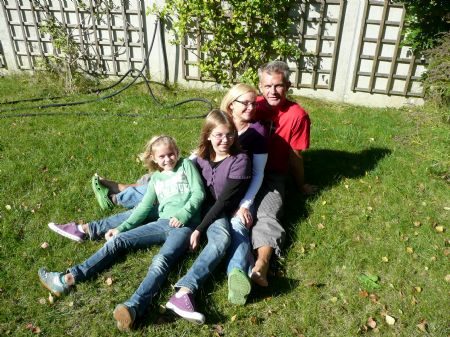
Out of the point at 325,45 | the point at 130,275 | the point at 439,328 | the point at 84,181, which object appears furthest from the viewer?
the point at 325,45

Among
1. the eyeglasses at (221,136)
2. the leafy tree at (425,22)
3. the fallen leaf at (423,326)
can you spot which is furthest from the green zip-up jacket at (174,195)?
the leafy tree at (425,22)

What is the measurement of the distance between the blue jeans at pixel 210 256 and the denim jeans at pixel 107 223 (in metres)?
0.64

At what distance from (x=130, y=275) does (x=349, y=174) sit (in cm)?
286

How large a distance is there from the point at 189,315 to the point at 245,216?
1.02 metres

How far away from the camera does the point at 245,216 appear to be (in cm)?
346

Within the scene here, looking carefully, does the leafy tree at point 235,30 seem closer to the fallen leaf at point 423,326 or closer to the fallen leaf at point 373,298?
the fallen leaf at point 373,298

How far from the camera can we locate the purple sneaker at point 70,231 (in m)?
3.56

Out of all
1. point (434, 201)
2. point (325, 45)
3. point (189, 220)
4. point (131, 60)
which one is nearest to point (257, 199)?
point (189, 220)

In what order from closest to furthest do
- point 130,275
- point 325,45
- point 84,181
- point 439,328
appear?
point 439,328 < point 130,275 < point 84,181 < point 325,45

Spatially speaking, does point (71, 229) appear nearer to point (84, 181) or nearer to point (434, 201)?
point (84, 181)

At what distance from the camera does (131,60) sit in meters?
7.79

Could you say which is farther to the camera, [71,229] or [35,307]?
[71,229]

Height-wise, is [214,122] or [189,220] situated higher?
[214,122]

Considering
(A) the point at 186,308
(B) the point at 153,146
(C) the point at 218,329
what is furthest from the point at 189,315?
(B) the point at 153,146
